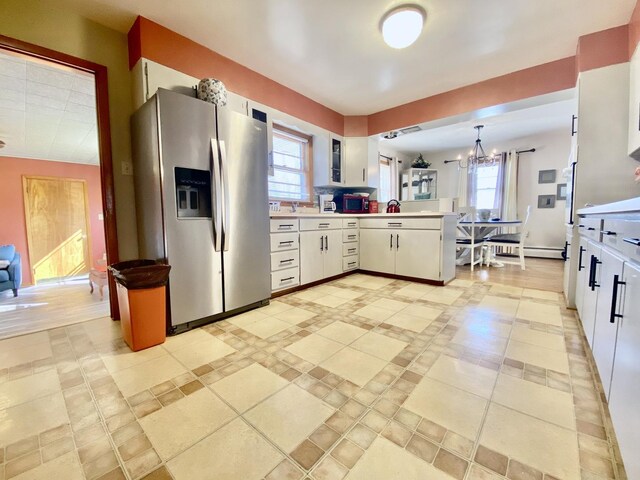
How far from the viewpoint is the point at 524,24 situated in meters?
2.26

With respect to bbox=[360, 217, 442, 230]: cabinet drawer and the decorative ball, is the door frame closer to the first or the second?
the decorative ball

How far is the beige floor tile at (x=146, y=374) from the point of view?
1.37 metres

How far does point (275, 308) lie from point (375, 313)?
36.7 inches

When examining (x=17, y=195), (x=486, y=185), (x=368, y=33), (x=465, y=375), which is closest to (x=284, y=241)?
(x=465, y=375)

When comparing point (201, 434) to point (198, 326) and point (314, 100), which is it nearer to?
point (198, 326)

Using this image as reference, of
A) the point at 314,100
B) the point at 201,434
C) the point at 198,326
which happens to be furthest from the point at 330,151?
the point at 201,434

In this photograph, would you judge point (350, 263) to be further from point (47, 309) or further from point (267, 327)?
point (47, 309)

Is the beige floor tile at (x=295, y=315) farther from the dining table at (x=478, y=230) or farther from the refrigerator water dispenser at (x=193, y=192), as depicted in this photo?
the dining table at (x=478, y=230)

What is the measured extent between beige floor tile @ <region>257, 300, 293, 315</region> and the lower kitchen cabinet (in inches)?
19.7

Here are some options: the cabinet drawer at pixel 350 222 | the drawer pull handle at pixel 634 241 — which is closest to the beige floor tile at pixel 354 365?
the drawer pull handle at pixel 634 241

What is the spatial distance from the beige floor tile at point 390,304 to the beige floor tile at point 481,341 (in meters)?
0.60

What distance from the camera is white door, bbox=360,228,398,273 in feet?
11.8

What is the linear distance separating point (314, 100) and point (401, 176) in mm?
3896

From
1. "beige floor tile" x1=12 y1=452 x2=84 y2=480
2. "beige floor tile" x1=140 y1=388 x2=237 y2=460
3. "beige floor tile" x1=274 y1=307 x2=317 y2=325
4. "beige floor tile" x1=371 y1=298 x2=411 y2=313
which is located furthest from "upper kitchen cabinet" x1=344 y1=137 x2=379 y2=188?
"beige floor tile" x1=12 y1=452 x2=84 y2=480
